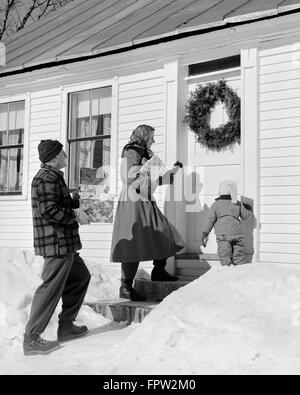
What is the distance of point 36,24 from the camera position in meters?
12.7

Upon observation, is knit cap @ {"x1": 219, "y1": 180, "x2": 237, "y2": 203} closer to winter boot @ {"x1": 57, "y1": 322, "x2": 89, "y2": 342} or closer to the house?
the house

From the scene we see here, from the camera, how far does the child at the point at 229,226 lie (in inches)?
280

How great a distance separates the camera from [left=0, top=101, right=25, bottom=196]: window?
10.4 m

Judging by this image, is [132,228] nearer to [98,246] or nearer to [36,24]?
[98,246]

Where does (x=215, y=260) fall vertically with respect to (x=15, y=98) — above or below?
below

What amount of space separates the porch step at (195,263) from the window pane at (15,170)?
12.3ft

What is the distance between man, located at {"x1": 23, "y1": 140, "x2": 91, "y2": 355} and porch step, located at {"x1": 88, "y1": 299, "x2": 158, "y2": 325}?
115 cm

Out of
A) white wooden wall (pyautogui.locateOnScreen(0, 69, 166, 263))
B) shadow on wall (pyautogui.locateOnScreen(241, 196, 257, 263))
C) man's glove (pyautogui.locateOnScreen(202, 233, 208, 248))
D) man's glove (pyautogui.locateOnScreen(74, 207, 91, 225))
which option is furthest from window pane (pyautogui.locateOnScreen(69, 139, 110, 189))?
man's glove (pyautogui.locateOnScreen(74, 207, 91, 225))

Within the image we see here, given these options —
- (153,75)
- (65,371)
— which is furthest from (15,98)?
(65,371)

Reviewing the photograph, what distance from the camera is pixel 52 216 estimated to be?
5.27 m

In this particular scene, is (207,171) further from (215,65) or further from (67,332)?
(67,332)

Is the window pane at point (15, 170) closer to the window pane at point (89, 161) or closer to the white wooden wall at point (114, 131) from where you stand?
the white wooden wall at point (114, 131)

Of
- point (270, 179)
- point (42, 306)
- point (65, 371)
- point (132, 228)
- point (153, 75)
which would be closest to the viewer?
point (65, 371)
